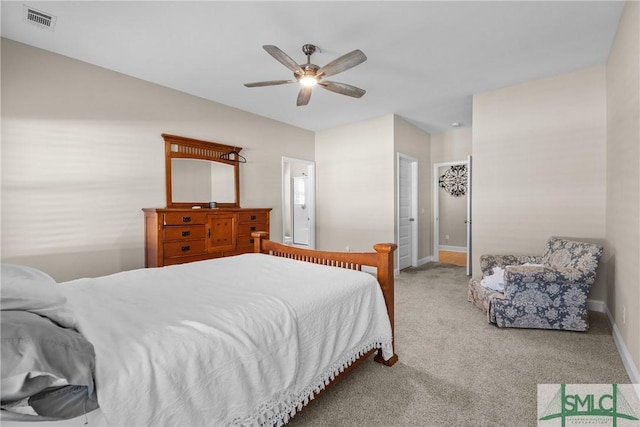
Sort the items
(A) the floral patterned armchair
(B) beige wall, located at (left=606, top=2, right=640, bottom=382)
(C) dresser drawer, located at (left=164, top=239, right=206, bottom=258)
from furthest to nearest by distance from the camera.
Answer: (C) dresser drawer, located at (left=164, top=239, right=206, bottom=258) → (A) the floral patterned armchair → (B) beige wall, located at (left=606, top=2, right=640, bottom=382)

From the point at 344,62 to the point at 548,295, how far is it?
2.74 m

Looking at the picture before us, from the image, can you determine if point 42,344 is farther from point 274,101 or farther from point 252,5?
point 274,101

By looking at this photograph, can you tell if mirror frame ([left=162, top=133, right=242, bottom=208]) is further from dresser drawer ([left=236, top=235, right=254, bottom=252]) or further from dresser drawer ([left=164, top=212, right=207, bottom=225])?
dresser drawer ([left=236, top=235, right=254, bottom=252])

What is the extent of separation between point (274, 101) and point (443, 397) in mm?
3892

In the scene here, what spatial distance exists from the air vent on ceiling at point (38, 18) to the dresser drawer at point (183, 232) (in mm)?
2008

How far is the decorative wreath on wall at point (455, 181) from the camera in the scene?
675 centimetres

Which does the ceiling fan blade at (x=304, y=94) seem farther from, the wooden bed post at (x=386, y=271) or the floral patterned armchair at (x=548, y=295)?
the floral patterned armchair at (x=548, y=295)

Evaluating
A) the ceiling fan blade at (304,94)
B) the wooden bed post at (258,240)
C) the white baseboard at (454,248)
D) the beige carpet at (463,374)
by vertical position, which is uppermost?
the ceiling fan blade at (304,94)

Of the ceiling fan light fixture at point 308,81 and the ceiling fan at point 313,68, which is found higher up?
the ceiling fan at point 313,68

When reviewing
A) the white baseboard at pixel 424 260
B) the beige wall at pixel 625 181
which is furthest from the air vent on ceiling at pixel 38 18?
the white baseboard at pixel 424 260

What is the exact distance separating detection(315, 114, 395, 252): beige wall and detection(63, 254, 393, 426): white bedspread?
316 centimetres

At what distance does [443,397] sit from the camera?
182 centimetres

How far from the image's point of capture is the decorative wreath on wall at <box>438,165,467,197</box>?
22.2ft

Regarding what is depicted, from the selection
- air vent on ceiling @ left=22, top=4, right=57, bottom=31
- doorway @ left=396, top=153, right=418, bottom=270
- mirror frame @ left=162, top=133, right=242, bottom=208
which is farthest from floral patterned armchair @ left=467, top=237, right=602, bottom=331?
air vent on ceiling @ left=22, top=4, right=57, bottom=31
